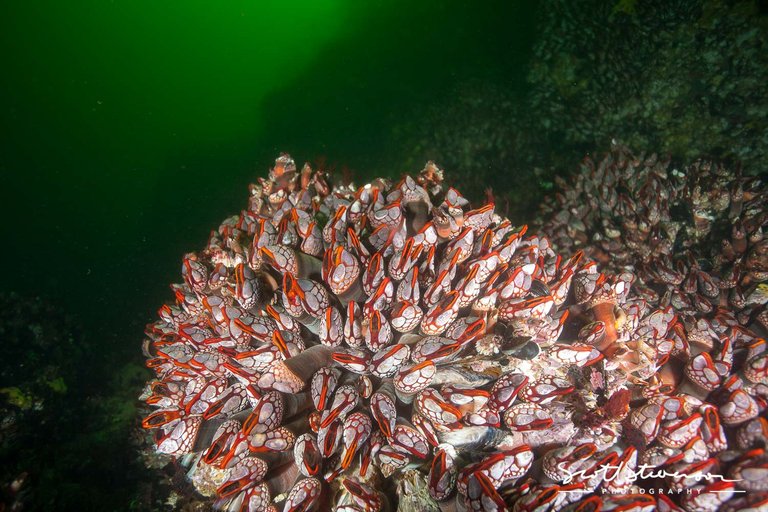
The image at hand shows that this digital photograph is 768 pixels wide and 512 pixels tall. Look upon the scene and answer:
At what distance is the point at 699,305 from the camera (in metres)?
3.96

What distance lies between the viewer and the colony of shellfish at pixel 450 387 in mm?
2260

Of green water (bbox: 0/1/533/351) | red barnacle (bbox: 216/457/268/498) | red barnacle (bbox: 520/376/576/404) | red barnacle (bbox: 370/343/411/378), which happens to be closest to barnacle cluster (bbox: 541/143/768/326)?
red barnacle (bbox: 520/376/576/404)

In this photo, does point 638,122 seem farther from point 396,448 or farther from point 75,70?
point 75,70

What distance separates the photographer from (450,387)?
7.80 feet

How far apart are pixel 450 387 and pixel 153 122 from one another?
43915 millimetres

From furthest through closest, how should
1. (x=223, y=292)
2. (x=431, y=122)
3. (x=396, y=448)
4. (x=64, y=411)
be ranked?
(x=431, y=122)
(x=64, y=411)
(x=223, y=292)
(x=396, y=448)

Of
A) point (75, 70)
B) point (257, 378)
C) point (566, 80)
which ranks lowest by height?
point (257, 378)

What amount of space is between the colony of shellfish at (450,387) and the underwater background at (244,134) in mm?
2052

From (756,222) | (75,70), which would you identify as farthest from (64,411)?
(75,70)

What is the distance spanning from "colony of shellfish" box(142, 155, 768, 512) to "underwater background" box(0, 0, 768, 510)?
2.05 metres

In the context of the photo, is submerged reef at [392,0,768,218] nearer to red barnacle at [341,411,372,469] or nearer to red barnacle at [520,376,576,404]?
red barnacle at [520,376,576,404]

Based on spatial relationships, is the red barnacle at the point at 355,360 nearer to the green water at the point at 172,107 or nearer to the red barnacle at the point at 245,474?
the red barnacle at the point at 245,474

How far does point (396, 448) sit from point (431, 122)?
32.4ft

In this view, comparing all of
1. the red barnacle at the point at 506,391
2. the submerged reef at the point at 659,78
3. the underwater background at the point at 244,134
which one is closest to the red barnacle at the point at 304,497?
the red barnacle at the point at 506,391
